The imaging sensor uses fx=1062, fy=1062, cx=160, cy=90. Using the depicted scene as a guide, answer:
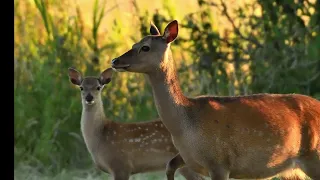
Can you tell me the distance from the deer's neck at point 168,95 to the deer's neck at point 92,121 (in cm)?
172

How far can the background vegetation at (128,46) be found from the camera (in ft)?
31.6

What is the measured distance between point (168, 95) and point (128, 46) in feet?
12.0

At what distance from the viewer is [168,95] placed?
6711 millimetres

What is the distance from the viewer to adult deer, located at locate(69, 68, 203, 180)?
8117 millimetres

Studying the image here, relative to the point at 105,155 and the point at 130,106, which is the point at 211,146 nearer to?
the point at 105,155

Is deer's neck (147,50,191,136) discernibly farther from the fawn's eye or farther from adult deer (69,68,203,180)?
adult deer (69,68,203,180)

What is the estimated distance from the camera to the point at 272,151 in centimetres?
693

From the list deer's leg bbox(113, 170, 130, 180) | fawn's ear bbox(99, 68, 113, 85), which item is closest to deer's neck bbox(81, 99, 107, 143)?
fawn's ear bbox(99, 68, 113, 85)

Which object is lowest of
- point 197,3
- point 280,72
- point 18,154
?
point 18,154

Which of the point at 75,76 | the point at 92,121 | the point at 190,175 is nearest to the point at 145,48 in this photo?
the point at 190,175

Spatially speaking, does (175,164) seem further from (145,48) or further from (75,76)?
(75,76)

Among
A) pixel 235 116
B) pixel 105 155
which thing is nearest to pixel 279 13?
pixel 105 155

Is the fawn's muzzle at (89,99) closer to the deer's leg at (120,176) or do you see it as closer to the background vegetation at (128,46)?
the deer's leg at (120,176)

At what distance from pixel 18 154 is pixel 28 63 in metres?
1.13
